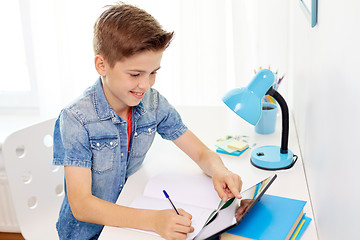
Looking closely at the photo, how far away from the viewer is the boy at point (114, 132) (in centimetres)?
76

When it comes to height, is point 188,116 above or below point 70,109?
below

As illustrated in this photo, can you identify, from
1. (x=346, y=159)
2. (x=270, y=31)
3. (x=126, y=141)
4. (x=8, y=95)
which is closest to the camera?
(x=346, y=159)

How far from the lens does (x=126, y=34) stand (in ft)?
2.64

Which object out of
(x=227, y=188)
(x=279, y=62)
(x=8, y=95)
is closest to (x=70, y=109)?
(x=227, y=188)

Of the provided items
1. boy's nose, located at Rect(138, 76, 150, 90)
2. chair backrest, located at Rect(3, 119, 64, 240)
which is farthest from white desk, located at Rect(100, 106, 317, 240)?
chair backrest, located at Rect(3, 119, 64, 240)

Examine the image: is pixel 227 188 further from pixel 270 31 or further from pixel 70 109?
pixel 270 31

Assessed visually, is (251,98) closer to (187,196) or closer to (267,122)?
(187,196)

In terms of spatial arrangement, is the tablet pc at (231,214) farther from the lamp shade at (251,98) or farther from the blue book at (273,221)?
the lamp shade at (251,98)

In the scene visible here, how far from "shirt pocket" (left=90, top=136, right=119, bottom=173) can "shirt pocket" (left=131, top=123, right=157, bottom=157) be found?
0.08m

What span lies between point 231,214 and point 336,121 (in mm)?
262

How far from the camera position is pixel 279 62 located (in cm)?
149

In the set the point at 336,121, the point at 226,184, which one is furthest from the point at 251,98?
the point at 336,121

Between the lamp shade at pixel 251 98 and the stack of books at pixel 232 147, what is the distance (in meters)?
0.25

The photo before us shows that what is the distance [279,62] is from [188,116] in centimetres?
47
